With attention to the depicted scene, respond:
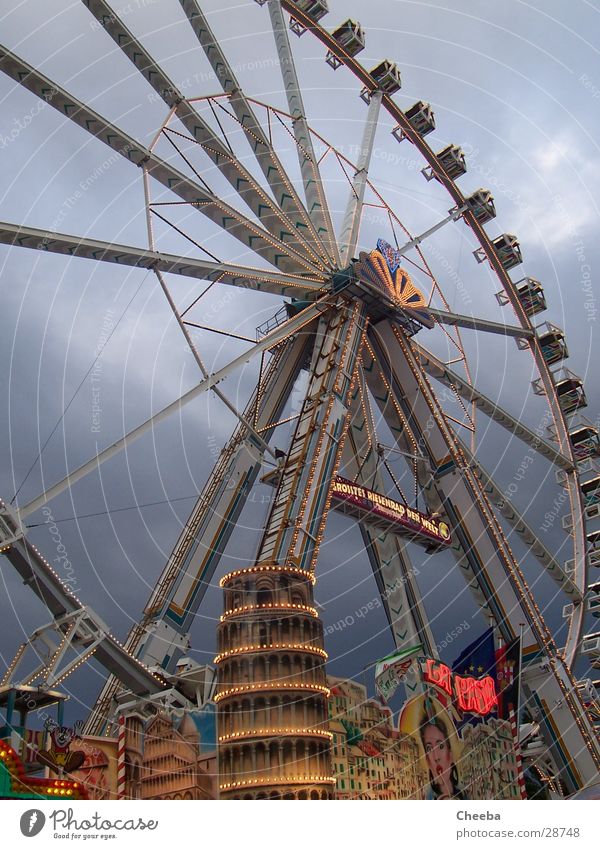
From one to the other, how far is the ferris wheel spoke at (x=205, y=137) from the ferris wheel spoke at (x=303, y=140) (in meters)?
1.75

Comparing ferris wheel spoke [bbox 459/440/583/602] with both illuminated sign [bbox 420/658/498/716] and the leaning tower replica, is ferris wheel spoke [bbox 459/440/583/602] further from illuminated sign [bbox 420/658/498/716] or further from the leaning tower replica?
the leaning tower replica

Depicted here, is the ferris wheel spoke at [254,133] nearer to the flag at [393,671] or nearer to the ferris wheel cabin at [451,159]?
the ferris wheel cabin at [451,159]

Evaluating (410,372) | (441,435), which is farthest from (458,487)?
(410,372)

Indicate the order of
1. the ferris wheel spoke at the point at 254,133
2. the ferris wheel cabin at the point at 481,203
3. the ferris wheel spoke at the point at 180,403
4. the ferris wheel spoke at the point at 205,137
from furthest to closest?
the ferris wheel cabin at the point at 481,203 < the ferris wheel spoke at the point at 254,133 < the ferris wheel spoke at the point at 205,137 < the ferris wheel spoke at the point at 180,403

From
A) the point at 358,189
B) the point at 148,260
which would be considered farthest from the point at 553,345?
the point at 148,260

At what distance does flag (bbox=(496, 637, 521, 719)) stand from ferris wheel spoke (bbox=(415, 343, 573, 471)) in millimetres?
10653

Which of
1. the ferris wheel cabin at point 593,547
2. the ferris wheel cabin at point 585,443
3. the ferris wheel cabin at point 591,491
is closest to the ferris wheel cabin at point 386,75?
the ferris wheel cabin at point 585,443

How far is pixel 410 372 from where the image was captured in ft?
99.8

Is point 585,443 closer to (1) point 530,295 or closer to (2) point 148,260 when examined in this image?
(1) point 530,295

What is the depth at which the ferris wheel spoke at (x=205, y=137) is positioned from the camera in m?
24.9

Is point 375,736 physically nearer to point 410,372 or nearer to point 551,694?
point 551,694

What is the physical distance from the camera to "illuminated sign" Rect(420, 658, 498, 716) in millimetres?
23188
